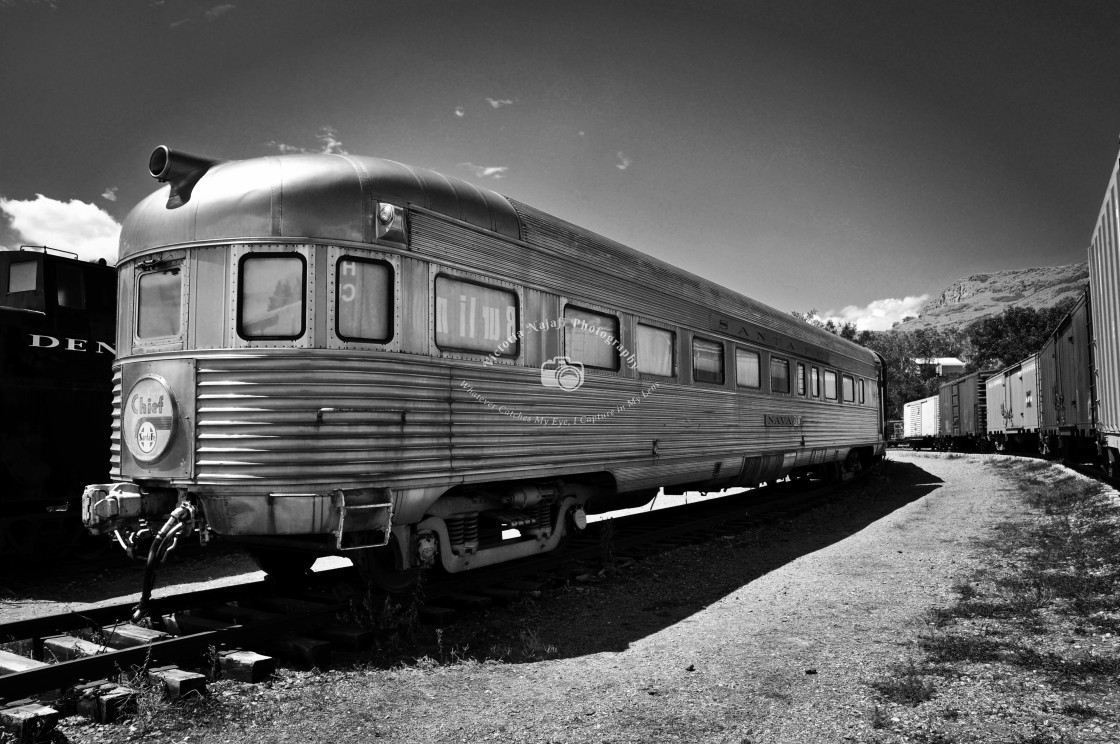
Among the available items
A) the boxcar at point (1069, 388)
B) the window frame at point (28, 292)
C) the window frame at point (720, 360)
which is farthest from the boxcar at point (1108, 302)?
the window frame at point (28, 292)

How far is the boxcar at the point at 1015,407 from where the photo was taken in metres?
24.6

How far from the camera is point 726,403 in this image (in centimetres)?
1083

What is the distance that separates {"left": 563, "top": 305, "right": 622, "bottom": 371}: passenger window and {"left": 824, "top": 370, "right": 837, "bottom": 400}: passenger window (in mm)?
8724

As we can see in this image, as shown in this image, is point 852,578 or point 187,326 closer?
point 187,326

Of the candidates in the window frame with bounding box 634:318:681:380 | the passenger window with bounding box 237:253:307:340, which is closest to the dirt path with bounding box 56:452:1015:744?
the window frame with bounding box 634:318:681:380

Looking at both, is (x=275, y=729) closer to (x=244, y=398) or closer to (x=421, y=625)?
(x=421, y=625)

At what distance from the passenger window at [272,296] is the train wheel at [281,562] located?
218 cm

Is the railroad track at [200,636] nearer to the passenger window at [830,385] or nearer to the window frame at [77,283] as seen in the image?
the window frame at [77,283]

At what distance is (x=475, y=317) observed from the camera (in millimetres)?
6449

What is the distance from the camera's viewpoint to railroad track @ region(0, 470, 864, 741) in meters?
4.11

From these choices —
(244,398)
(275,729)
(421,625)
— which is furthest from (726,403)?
(275,729)

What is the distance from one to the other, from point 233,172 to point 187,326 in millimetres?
1200

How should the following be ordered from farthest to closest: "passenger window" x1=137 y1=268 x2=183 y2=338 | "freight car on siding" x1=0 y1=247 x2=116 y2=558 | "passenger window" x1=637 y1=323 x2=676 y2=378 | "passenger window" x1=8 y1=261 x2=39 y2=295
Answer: "passenger window" x1=8 y1=261 x2=39 y2=295 < "passenger window" x1=637 y1=323 x2=676 y2=378 < "freight car on siding" x1=0 y1=247 x2=116 y2=558 < "passenger window" x1=137 y1=268 x2=183 y2=338

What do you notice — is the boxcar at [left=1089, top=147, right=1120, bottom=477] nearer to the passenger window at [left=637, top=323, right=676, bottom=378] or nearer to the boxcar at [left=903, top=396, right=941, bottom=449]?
the passenger window at [left=637, top=323, right=676, bottom=378]
